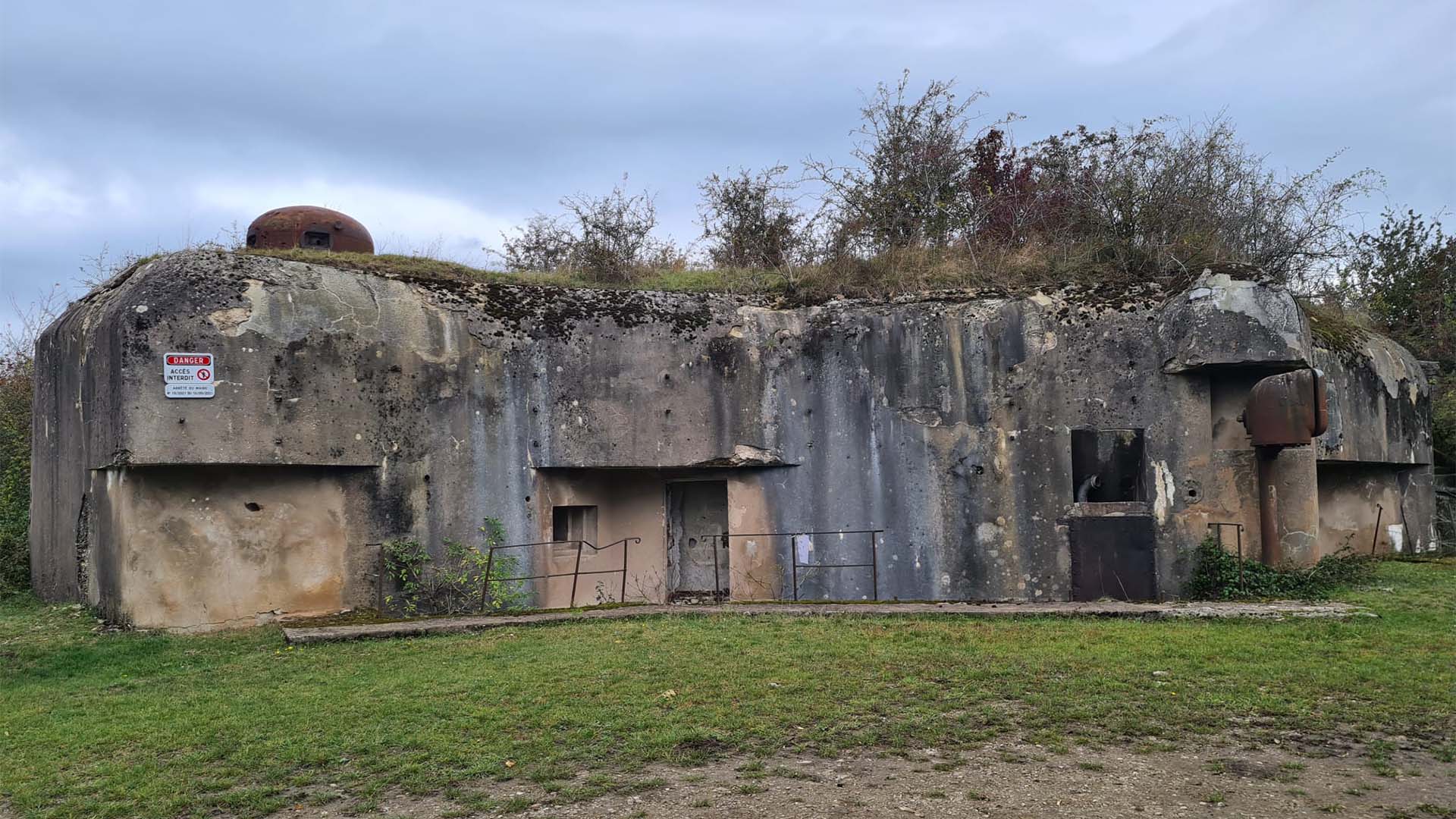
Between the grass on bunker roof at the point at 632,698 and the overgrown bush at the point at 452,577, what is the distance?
162cm

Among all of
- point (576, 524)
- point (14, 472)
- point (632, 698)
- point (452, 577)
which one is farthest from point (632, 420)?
point (14, 472)

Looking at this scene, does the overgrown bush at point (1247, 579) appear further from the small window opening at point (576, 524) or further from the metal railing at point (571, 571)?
the small window opening at point (576, 524)

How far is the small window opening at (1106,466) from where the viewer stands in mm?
12336

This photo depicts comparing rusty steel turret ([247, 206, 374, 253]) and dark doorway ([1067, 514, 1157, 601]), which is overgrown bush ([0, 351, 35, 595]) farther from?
dark doorway ([1067, 514, 1157, 601])

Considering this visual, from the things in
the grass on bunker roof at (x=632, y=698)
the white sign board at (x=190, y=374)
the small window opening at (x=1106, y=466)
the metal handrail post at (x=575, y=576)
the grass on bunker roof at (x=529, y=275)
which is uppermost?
the grass on bunker roof at (x=529, y=275)

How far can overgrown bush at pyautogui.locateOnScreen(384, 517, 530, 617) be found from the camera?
11.8 meters

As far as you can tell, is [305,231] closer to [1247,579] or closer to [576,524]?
[576,524]

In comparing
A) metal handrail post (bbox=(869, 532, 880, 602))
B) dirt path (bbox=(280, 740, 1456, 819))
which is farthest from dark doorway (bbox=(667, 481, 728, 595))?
dirt path (bbox=(280, 740, 1456, 819))

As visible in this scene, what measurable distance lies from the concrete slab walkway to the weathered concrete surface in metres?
1.25

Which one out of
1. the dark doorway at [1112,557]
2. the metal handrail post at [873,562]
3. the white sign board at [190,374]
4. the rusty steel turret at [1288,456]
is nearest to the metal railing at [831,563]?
the metal handrail post at [873,562]

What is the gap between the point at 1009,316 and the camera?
12.7 metres

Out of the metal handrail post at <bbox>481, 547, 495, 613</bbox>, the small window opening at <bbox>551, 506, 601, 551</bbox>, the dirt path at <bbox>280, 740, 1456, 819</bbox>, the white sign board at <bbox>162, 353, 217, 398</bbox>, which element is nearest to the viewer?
the dirt path at <bbox>280, 740, 1456, 819</bbox>

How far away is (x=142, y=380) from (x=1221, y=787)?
9.70 m

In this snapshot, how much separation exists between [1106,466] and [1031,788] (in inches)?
298
